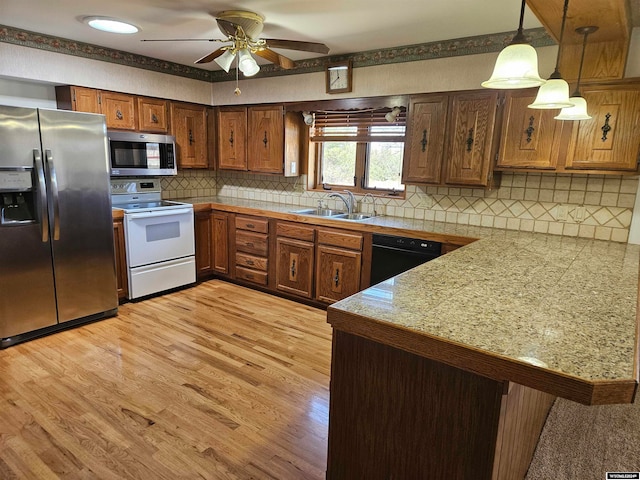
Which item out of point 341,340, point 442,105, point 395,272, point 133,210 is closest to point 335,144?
point 442,105

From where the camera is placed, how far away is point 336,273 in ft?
11.8

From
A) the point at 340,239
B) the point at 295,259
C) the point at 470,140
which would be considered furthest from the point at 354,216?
the point at 470,140

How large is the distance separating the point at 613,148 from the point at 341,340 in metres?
2.32

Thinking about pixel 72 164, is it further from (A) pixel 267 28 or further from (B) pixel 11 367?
(A) pixel 267 28

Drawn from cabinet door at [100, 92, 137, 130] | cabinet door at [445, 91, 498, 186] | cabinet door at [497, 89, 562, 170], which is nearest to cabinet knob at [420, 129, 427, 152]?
cabinet door at [445, 91, 498, 186]

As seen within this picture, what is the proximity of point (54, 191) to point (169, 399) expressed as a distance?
1743 millimetres

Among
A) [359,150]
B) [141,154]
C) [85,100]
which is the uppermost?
[85,100]

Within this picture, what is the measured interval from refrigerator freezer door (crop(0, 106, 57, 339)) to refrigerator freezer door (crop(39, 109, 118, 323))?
0.22 ft

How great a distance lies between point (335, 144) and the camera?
4.23 metres

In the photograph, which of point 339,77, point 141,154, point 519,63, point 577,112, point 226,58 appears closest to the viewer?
point 519,63

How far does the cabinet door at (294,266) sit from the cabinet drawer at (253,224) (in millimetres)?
208

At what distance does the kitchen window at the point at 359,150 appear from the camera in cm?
381

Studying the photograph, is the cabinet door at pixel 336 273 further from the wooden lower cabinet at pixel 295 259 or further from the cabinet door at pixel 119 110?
the cabinet door at pixel 119 110

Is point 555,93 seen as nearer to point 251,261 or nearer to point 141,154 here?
point 251,261
